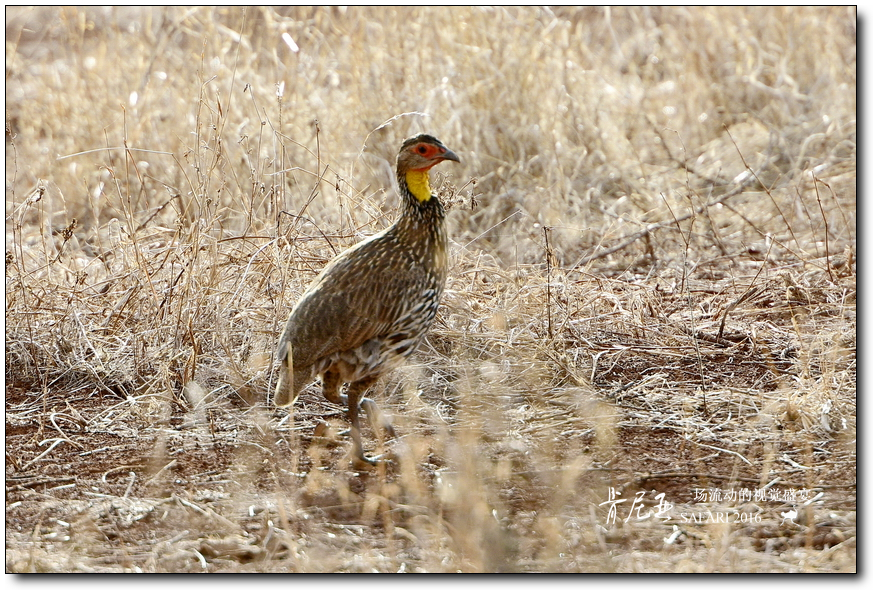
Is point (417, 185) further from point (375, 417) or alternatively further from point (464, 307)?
point (464, 307)

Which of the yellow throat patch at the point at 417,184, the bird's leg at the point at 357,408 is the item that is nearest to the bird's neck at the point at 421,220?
the yellow throat patch at the point at 417,184

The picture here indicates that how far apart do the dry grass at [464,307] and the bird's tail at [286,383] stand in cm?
21

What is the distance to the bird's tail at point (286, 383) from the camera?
367cm

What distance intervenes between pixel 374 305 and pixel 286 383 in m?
0.43

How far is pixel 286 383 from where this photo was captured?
376 centimetres

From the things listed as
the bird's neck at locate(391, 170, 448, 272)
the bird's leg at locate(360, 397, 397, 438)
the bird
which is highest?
the bird's neck at locate(391, 170, 448, 272)

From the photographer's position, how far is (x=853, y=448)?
3748mm

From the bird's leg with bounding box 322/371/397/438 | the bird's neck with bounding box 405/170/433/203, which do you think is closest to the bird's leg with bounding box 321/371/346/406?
the bird's leg with bounding box 322/371/397/438

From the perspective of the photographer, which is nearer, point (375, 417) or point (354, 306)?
point (354, 306)

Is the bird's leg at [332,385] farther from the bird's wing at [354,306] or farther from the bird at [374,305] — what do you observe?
the bird's wing at [354,306]

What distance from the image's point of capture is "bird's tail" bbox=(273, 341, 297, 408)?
3.67 m

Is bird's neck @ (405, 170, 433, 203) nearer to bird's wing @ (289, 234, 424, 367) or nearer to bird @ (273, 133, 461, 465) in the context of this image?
bird @ (273, 133, 461, 465)

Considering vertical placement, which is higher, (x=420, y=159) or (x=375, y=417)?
(x=420, y=159)

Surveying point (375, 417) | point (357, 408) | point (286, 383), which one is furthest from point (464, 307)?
point (286, 383)
